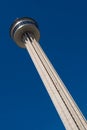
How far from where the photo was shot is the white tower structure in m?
46.4

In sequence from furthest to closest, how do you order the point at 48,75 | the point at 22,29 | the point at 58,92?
the point at 22,29 < the point at 48,75 < the point at 58,92

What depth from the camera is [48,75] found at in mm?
56719

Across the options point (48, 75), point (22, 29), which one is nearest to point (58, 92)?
point (48, 75)

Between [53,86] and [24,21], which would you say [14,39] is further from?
[53,86]

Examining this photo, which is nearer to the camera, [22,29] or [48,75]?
[48,75]

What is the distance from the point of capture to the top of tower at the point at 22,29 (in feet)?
241

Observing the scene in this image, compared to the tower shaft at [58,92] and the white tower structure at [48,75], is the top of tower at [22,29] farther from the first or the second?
the tower shaft at [58,92]

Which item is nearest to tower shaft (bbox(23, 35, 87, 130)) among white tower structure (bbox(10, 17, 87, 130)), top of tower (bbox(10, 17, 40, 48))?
white tower structure (bbox(10, 17, 87, 130))

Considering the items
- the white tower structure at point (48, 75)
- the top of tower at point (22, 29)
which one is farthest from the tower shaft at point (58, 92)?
the top of tower at point (22, 29)

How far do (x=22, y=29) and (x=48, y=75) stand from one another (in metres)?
21.8

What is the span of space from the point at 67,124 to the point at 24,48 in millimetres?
32248

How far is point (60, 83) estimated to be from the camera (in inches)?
2124

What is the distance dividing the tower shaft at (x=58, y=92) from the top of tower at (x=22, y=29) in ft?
21.0

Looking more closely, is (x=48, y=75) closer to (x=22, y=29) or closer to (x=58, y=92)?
(x=58, y=92)
